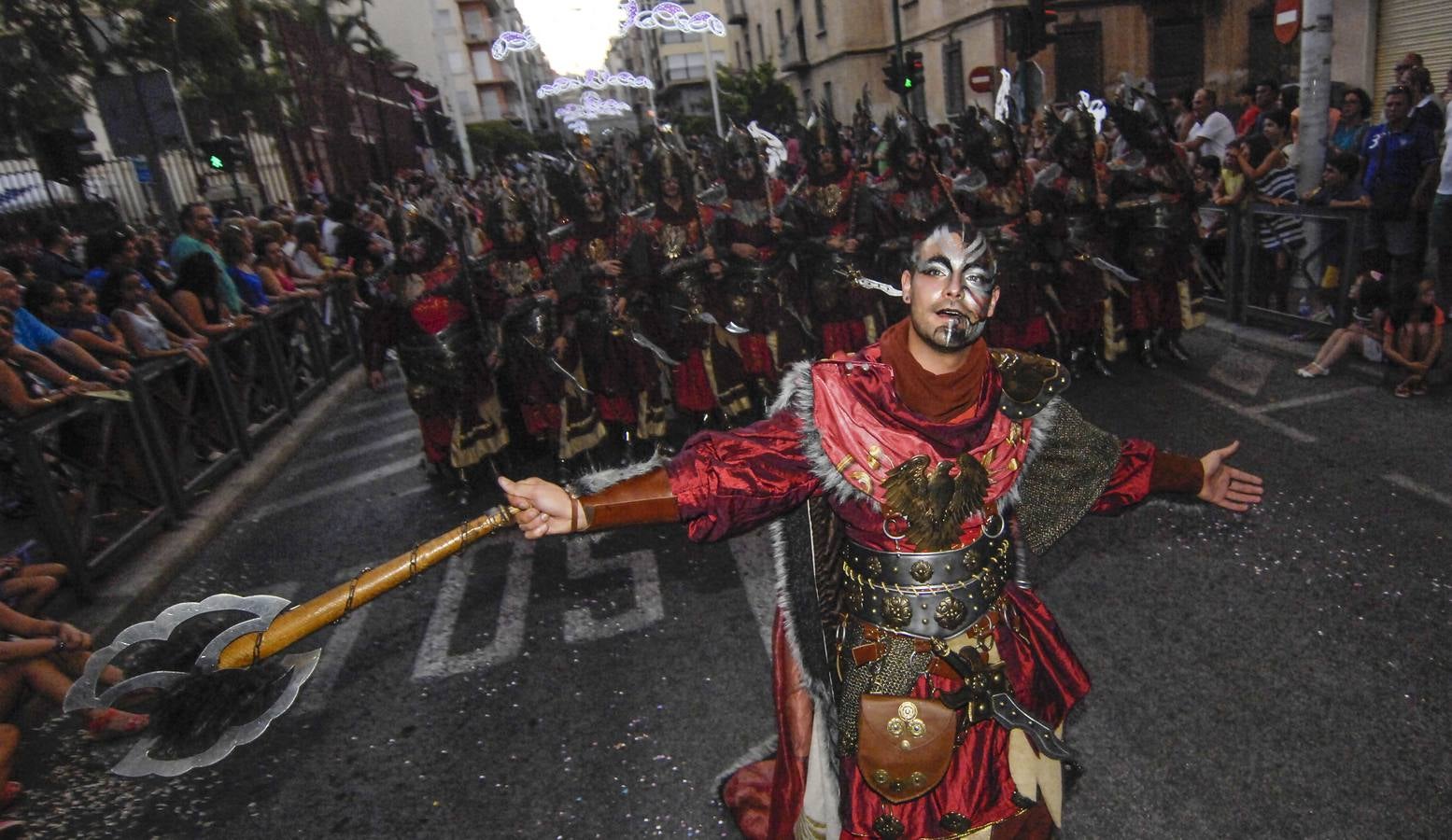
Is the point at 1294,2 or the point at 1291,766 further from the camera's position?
the point at 1294,2

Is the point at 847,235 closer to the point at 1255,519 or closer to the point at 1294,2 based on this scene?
the point at 1255,519

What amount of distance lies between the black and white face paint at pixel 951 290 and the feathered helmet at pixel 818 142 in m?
5.46

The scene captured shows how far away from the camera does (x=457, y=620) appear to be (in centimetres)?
507

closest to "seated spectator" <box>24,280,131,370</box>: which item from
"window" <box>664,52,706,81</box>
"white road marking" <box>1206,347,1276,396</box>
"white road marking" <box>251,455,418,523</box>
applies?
"white road marking" <box>251,455,418,523</box>

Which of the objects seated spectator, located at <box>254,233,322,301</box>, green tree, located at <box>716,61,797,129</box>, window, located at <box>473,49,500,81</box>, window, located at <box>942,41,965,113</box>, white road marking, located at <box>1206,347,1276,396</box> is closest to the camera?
white road marking, located at <box>1206,347,1276,396</box>

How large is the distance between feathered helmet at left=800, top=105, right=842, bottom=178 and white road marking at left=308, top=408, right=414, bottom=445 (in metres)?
5.12

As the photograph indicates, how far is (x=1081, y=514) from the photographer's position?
265cm

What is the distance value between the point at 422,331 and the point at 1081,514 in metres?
5.31

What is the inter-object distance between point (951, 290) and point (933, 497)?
1.79 ft

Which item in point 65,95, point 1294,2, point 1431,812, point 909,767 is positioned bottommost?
point 1431,812

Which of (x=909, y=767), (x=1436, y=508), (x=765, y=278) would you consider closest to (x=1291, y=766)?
(x=909, y=767)

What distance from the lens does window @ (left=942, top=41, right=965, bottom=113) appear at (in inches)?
1009

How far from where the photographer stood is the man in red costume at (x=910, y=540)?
2.31m

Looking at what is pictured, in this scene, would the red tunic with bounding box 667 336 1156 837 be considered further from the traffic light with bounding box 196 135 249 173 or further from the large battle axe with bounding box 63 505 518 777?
the traffic light with bounding box 196 135 249 173
